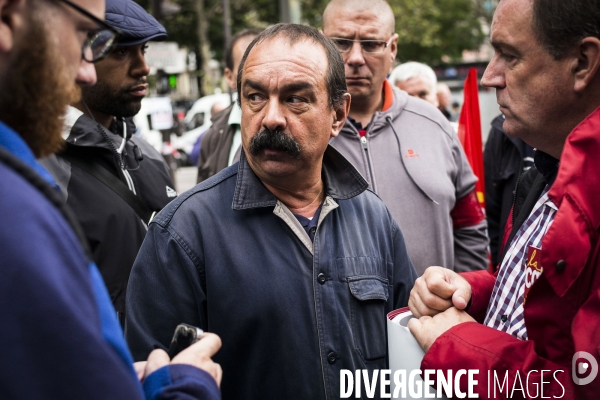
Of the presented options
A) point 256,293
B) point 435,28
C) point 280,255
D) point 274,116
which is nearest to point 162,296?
point 256,293

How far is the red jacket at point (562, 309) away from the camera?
172 cm

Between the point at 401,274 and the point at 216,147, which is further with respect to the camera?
the point at 216,147

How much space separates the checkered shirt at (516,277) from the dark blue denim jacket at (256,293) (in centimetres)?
46

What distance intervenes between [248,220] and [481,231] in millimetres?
2101

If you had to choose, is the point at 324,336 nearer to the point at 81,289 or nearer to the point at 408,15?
the point at 81,289

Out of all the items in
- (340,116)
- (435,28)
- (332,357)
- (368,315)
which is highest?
(435,28)

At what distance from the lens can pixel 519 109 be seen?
2.15 meters

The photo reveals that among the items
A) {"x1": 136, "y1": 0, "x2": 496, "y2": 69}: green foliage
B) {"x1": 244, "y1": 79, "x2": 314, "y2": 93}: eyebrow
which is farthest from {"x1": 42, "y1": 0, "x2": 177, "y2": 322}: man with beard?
{"x1": 136, "y1": 0, "x2": 496, "y2": 69}: green foliage

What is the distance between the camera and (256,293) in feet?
7.59

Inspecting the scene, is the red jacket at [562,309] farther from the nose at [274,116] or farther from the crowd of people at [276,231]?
the nose at [274,116]

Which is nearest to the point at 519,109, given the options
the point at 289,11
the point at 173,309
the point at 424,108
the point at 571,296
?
the point at 571,296

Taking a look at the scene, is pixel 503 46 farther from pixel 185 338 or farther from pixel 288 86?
pixel 185 338

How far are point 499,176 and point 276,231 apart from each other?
3031 millimetres

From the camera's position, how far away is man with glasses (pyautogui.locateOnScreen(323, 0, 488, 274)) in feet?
12.2
